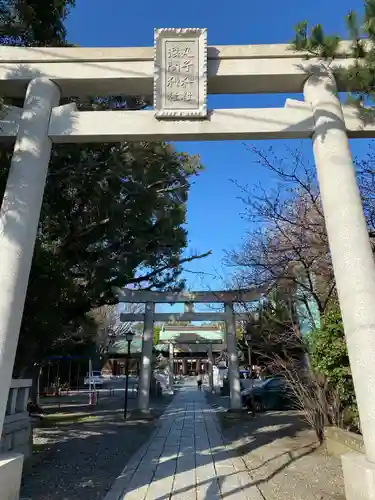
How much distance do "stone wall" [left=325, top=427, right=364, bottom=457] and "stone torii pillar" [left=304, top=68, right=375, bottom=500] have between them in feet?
6.30

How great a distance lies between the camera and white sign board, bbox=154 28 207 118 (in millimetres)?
4633

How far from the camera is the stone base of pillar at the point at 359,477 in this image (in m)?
3.27

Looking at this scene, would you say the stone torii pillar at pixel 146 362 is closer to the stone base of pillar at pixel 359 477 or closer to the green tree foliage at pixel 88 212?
the green tree foliage at pixel 88 212

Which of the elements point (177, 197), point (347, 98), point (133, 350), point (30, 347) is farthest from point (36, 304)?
point (133, 350)

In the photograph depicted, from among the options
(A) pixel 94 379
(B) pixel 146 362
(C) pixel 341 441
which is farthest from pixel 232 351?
(A) pixel 94 379

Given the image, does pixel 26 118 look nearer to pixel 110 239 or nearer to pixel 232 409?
pixel 110 239

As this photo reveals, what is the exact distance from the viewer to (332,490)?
15.5ft

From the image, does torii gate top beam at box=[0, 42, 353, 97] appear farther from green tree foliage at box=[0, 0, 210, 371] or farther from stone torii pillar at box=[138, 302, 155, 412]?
stone torii pillar at box=[138, 302, 155, 412]

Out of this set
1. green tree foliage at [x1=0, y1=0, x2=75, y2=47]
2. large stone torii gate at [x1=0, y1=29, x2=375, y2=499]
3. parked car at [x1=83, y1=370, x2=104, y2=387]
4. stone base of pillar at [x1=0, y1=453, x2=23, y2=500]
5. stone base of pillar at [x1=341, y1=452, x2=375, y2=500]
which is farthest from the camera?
parked car at [x1=83, y1=370, x2=104, y2=387]

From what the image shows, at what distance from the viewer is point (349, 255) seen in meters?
4.02

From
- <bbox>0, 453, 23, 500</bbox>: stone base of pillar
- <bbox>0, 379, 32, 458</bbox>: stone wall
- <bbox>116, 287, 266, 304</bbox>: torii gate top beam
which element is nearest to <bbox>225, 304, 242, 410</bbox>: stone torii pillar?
<bbox>116, 287, 266, 304</bbox>: torii gate top beam

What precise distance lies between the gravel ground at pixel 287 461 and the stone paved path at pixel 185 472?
213mm

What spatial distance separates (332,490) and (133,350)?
22.5 m

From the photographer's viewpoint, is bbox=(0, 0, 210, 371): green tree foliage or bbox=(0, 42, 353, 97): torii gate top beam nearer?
bbox=(0, 42, 353, 97): torii gate top beam
